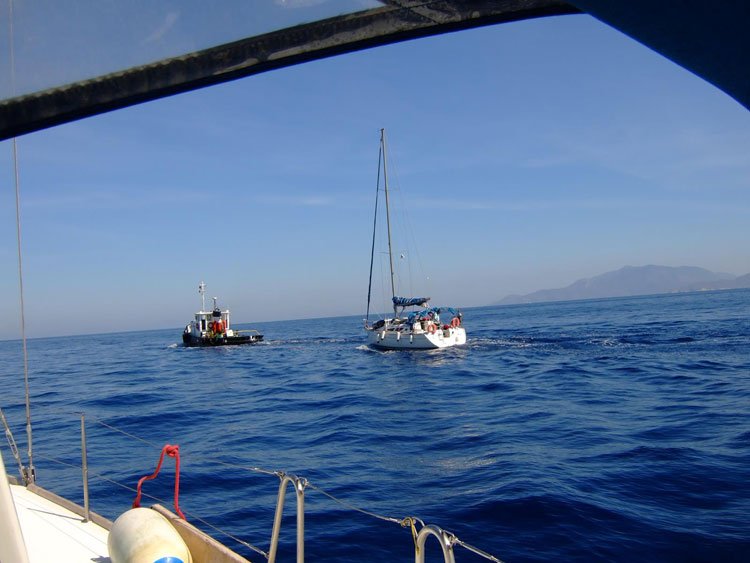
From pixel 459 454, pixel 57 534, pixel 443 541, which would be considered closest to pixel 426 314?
pixel 459 454

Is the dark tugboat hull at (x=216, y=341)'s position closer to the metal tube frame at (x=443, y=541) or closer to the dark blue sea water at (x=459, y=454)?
the dark blue sea water at (x=459, y=454)

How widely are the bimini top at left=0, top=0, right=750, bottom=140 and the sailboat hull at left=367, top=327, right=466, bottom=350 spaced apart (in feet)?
109

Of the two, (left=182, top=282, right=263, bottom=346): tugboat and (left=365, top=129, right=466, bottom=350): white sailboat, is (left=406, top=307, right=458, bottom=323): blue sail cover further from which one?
(left=182, top=282, right=263, bottom=346): tugboat

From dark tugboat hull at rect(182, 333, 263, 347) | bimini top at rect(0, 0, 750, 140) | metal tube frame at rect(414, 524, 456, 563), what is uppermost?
bimini top at rect(0, 0, 750, 140)

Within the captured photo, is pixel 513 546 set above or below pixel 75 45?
below

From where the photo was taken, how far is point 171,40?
6.51 ft

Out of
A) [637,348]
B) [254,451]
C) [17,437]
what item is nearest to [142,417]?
[17,437]

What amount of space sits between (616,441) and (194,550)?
30.3ft

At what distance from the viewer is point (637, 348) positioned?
29312mm

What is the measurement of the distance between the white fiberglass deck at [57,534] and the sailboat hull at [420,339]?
98.5 ft

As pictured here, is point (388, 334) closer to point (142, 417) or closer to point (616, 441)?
point (142, 417)

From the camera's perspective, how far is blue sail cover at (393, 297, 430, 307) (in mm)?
41625

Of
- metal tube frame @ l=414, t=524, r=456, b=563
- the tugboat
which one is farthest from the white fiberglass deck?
the tugboat

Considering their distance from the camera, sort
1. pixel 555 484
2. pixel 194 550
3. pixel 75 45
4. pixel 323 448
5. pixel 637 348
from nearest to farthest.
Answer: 1. pixel 75 45
2. pixel 194 550
3. pixel 555 484
4. pixel 323 448
5. pixel 637 348
